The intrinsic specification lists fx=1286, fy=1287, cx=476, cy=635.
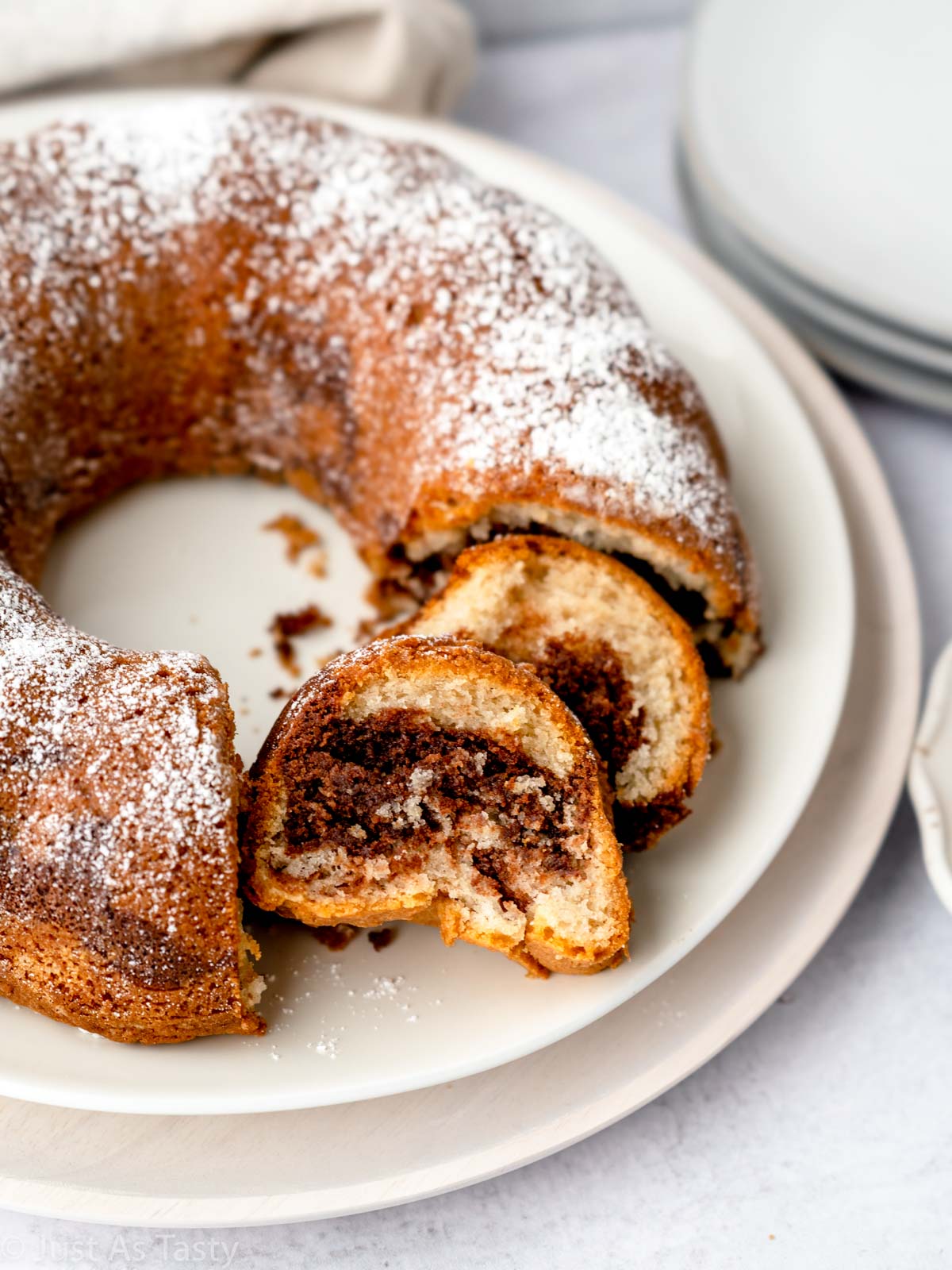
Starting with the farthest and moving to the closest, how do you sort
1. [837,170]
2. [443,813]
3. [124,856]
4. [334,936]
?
[837,170]
[334,936]
[443,813]
[124,856]

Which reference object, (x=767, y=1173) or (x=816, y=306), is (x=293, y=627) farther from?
(x=816, y=306)

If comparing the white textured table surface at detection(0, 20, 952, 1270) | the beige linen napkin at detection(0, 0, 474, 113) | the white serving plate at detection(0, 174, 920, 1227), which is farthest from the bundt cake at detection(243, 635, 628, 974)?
the beige linen napkin at detection(0, 0, 474, 113)

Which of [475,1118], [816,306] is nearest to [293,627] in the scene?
[475,1118]

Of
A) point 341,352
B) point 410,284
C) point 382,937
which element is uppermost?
point 410,284

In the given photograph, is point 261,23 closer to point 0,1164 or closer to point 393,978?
point 393,978

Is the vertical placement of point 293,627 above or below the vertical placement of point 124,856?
below

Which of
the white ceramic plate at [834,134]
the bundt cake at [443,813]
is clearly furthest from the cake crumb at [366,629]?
the white ceramic plate at [834,134]

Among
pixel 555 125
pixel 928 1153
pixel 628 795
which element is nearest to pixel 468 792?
pixel 628 795
